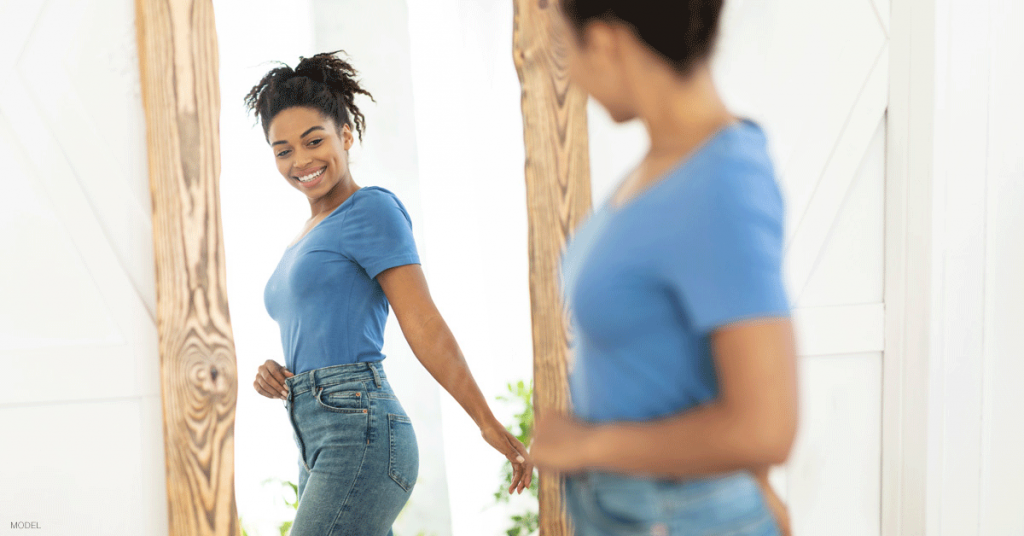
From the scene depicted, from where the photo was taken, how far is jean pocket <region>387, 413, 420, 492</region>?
1305 millimetres

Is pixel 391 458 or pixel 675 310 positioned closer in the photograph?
pixel 675 310

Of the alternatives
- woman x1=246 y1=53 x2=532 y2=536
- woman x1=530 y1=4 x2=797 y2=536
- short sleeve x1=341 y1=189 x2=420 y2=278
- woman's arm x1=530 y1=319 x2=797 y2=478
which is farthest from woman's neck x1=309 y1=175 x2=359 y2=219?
woman's arm x1=530 y1=319 x2=797 y2=478

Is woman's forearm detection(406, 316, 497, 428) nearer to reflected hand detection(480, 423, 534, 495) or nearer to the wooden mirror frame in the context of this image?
reflected hand detection(480, 423, 534, 495)

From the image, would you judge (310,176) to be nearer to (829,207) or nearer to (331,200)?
(331,200)

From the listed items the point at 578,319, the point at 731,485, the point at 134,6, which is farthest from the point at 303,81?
the point at 731,485

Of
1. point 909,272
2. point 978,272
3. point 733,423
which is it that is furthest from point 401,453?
point 978,272

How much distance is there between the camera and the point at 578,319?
71cm

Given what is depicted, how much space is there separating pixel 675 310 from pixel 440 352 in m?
0.87

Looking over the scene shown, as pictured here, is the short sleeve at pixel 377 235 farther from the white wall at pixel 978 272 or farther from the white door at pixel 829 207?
the white wall at pixel 978 272

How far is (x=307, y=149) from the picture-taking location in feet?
4.83

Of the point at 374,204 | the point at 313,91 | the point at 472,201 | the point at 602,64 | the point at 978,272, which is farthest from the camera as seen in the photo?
the point at 978,272

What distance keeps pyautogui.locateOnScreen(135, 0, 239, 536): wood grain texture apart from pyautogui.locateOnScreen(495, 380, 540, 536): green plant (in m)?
0.62

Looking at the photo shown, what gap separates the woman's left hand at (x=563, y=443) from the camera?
70 centimetres

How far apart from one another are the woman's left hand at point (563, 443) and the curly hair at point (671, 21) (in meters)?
0.37
